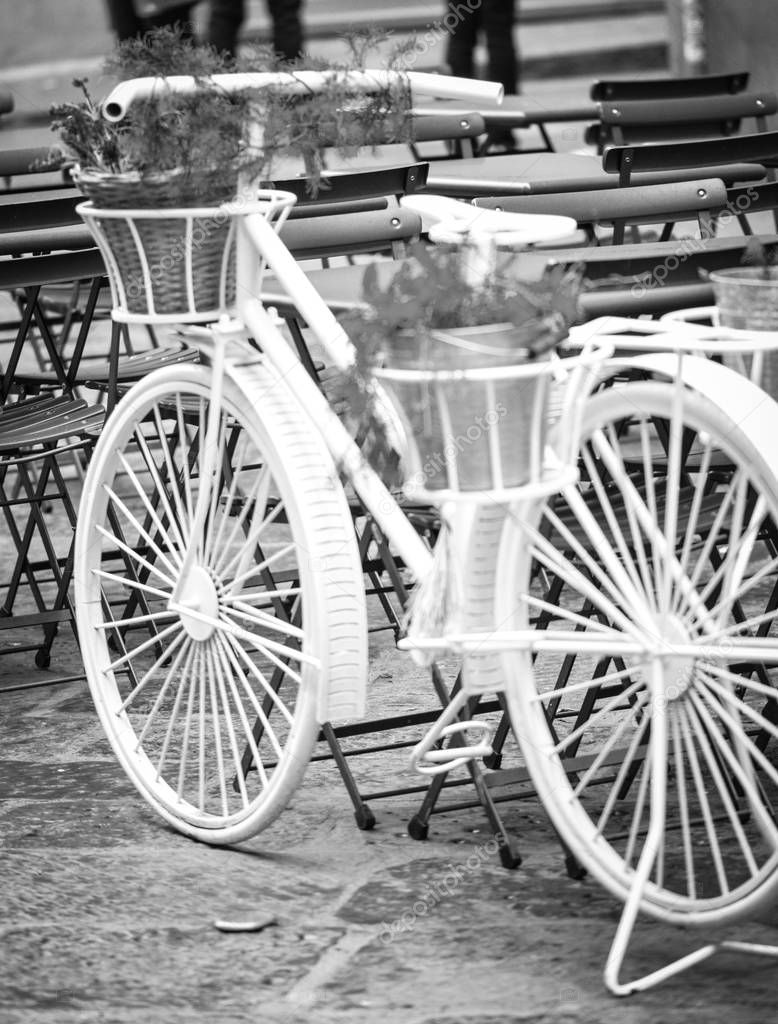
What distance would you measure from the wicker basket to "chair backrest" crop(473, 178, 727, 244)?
83 cm

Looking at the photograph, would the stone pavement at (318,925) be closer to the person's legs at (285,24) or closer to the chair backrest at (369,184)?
the chair backrest at (369,184)

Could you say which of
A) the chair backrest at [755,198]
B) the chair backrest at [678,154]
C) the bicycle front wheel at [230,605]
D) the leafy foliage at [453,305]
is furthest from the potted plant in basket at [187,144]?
the chair backrest at [678,154]

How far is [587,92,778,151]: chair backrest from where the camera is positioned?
559 centimetres

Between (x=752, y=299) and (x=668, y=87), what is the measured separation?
4.22 meters

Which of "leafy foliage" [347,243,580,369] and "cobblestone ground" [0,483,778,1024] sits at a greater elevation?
"leafy foliage" [347,243,580,369]

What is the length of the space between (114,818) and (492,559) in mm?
1107

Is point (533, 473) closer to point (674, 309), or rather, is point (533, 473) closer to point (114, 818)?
point (674, 309)

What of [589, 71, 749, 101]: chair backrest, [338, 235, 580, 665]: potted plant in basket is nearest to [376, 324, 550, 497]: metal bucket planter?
[338, 235, 580, 665]: potted plant in basket

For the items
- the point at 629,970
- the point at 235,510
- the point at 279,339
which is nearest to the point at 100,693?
the point at 235,510

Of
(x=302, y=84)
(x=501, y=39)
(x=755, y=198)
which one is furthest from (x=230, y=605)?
(x=501, y=39)

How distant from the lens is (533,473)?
2508 millimetres

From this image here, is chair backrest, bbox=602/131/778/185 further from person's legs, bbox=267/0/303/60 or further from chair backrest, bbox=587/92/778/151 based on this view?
person's legs, bbox=267/0/303/60

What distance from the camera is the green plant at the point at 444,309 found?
2.45 m

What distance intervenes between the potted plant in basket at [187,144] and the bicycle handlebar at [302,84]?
11mm
